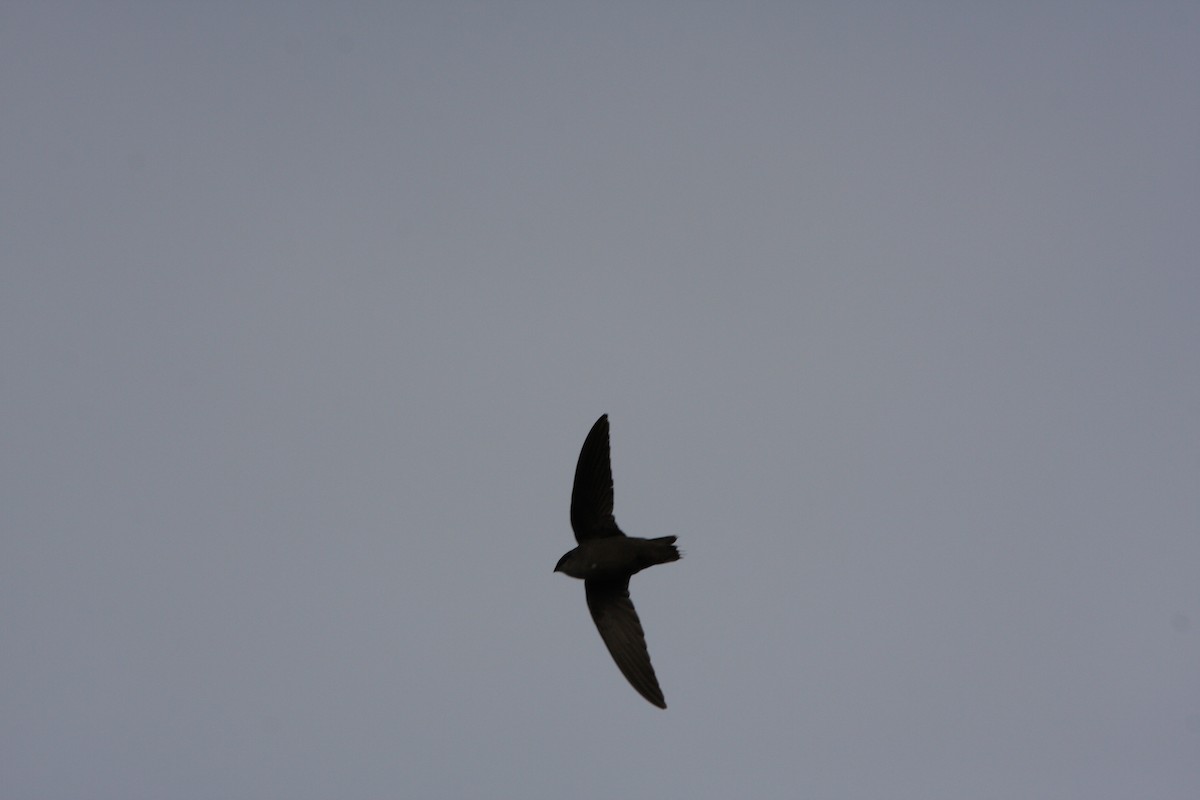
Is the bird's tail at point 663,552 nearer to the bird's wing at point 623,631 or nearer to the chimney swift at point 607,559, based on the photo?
the chimney swift at point 607,559

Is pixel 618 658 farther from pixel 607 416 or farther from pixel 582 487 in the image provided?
pixel 607 416

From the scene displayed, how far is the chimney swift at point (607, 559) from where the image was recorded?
1321cm

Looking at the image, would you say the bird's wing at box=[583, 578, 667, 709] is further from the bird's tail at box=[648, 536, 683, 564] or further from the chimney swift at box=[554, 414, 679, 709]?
the bird's tail at box=[648, 536, 683, 564]

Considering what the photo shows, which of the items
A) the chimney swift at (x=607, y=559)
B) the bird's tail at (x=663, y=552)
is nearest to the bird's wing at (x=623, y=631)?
the chimney swift at (x=607, y=559)

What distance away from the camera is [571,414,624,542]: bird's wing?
13906 mm

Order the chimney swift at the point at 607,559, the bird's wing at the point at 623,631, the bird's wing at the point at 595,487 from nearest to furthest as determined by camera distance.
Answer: the bird's wing at the point at 623,631, the chimney swift at the point at 607,559, the bird's wing at the point at 595,487

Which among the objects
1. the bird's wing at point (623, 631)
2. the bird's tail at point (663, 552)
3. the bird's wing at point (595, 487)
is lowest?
the bird's wing at point (623, 631)

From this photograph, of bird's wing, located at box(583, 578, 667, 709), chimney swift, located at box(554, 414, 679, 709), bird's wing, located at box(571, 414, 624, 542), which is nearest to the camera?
bird's wing, located at box(583, 578, 667, 709)

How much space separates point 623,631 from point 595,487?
211 cm

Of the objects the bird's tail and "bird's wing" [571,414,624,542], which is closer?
the bird's tail

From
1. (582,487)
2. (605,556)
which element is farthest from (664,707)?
(582,487)

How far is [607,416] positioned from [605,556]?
206 cm

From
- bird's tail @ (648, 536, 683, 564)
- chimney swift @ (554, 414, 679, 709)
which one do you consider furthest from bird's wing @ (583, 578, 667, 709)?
bird's tail @ (648, 536, 683, 564)

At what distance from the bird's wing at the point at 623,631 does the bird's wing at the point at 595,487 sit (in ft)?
2.66
